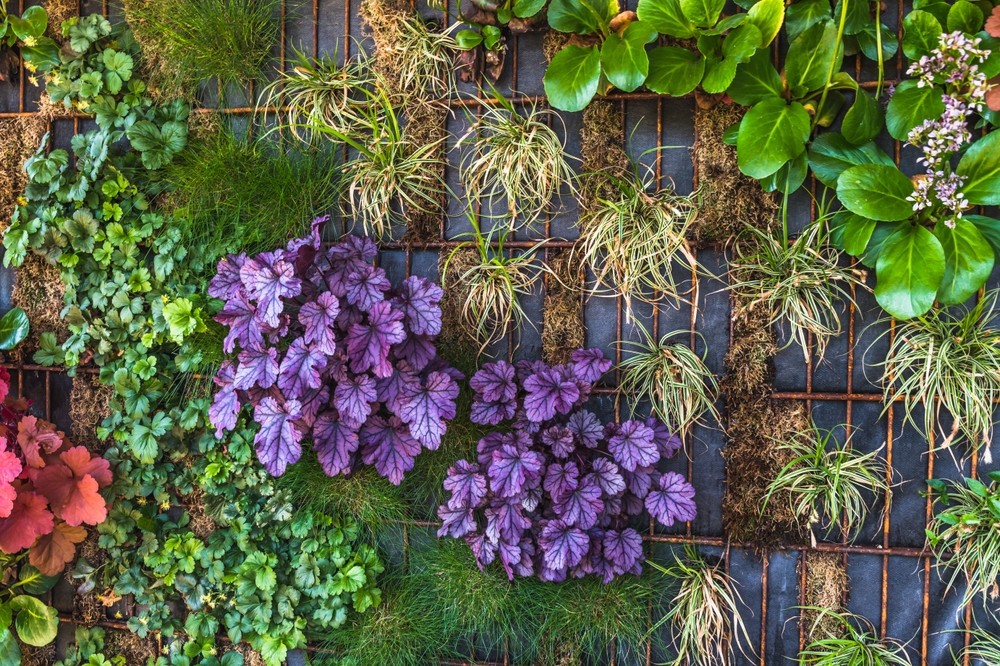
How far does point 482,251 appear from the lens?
6.25ft

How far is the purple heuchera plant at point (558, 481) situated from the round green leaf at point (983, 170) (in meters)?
1.05

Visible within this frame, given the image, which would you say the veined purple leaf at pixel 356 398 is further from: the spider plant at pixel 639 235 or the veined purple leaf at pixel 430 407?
the spider plant at pixel 639 235

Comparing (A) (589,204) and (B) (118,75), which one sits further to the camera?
(B) (118,75)

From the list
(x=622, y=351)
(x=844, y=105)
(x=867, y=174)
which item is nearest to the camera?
(x=867, y=174)

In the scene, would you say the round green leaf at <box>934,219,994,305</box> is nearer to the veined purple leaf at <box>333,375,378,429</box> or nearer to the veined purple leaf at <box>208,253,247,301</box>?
the veined purple leaf at <box>333,375,378,429</box>

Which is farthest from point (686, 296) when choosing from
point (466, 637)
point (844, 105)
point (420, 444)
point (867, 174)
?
point (466, 637)

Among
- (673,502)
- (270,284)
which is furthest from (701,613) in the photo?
(270,284)

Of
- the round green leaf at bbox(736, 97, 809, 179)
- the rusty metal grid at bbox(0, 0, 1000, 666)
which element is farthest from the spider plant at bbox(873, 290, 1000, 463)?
the round green leaf at bbox(736, 97, 809, 179)

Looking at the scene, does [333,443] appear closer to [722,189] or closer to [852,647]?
[722,189]

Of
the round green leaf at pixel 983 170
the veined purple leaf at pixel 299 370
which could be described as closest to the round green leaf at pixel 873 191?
the round green leaf at pixel 983 170

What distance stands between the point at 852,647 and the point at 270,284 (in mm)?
1936

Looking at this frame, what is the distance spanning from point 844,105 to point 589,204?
786mm

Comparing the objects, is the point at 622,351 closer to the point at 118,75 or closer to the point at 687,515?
the point at 687,515

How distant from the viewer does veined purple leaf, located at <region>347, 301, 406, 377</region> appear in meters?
1.69
